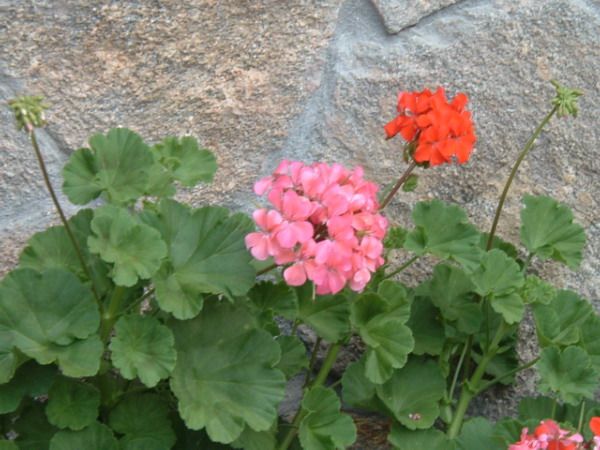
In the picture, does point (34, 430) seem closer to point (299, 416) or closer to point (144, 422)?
point (144, 422)

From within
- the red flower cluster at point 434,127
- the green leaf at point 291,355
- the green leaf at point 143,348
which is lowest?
the green leaf at point 291,355

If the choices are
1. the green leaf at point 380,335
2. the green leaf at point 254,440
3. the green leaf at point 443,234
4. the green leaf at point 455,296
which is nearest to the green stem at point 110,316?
the green leaf at point 254,440

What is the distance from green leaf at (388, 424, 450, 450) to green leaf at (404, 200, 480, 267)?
30cm

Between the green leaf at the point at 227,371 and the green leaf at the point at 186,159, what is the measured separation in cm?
21

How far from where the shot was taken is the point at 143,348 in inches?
64.1

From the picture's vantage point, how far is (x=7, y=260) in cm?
194

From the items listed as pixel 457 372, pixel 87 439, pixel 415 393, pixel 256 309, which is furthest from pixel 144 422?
pixel 457 372

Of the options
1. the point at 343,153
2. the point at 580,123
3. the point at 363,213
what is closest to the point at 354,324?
the point at 363,213

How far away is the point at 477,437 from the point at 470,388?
139 mm

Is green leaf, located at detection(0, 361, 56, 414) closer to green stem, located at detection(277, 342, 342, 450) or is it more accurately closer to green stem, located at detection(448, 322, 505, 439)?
green stem, located at detection(277, 342, 342, 450)

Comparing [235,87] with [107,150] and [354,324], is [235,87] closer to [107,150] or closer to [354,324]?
[107,150]

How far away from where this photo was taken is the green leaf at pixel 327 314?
178 cm

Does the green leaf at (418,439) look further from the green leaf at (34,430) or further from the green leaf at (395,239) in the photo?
the green leaf at (34,430)

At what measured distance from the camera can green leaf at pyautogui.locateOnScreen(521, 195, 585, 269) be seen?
6.73 ft
